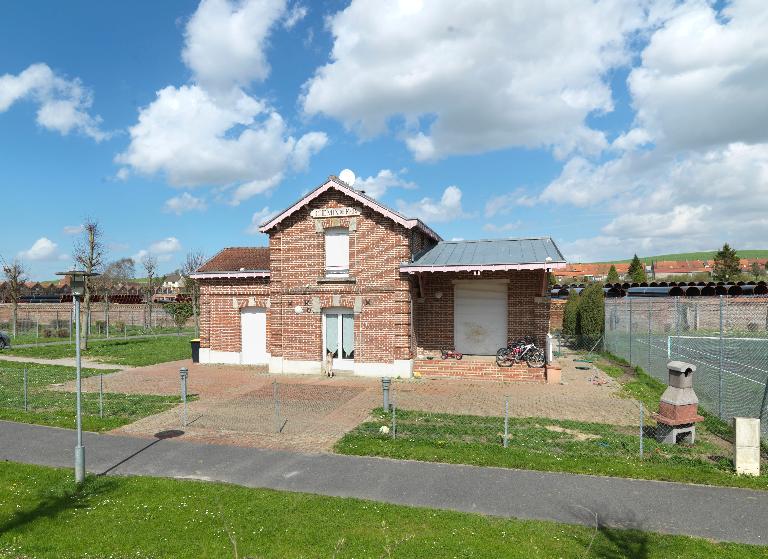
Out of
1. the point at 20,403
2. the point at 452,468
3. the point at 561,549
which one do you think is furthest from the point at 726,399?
the point at 20,403

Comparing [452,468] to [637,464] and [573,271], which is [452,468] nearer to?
[637,464]

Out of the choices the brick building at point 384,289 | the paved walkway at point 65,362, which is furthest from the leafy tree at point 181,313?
the brick building at point 384,289

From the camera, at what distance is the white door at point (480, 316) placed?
808 inches

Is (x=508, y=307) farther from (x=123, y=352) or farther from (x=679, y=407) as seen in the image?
(x=123, y=352)

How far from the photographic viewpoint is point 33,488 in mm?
8297

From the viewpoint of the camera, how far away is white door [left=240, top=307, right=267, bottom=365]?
74.7ft

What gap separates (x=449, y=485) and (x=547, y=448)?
2746 mm

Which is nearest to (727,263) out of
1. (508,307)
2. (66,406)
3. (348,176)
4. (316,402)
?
(508,307)

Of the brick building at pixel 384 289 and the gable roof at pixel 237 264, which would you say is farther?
the gable roof at pixel 237 264

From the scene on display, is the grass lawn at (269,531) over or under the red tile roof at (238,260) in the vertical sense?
under

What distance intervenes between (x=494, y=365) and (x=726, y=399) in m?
7.02

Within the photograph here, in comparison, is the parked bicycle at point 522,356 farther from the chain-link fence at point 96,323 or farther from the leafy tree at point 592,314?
the chain-link fence at point 96,323

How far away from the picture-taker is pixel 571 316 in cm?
3131

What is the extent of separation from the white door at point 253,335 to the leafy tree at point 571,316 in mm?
17365
